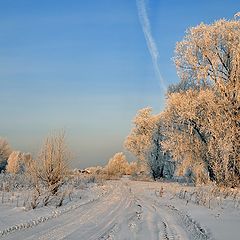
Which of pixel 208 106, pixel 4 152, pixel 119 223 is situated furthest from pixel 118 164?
pixel 119 223

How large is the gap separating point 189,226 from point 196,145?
1904cm

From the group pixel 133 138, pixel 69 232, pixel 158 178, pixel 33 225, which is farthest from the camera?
pixel 133 138

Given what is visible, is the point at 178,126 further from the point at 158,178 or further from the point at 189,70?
the point at 158,178

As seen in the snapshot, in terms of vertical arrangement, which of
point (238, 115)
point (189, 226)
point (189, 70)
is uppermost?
point (189, 70)

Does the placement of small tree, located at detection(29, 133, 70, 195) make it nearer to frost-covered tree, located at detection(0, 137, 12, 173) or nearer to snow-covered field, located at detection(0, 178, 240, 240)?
snow-covered field, located at detection(0, 178, 240, 240)

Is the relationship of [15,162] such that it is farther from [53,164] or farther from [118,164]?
[53,164]

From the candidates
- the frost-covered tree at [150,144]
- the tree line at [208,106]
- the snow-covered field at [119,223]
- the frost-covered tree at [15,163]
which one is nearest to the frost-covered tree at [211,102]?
the tree line at [208,106]

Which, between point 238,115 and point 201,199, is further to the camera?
point 238,115

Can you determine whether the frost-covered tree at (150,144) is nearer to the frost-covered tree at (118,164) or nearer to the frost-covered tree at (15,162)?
the frost-covered tree at (118,164)

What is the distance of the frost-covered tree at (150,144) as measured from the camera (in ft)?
178

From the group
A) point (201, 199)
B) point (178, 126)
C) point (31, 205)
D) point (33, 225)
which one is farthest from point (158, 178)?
point (33, 225)

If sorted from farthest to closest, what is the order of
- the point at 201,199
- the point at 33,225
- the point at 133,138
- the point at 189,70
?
the point at 133,138 < the point at 189,70 < the point at 201,199 < the point at 33,225

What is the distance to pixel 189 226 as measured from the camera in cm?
1338

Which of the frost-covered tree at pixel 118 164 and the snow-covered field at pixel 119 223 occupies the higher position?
the frost-covered tree at pixel 118 164
